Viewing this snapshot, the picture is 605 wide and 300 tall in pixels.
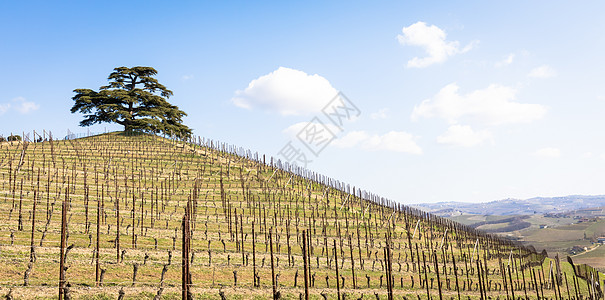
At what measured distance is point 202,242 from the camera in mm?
23859

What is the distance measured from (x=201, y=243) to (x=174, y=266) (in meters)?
5.27

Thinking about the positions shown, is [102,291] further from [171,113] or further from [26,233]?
[171,113]

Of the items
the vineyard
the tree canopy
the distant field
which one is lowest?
the distant field

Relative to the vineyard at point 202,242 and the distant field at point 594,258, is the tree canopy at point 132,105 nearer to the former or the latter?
the vineyard at point 202,242

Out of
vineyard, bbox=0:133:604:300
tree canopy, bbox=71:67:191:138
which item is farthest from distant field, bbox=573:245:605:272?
tree canopy, bbox=71:67:191:138

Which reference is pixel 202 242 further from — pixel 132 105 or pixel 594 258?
pixel 594 258

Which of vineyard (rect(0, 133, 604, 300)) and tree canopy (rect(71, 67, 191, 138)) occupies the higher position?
tree canopy (rect(71, 67, 191, 138))

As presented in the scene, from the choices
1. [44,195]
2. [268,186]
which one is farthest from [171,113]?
[44,195]

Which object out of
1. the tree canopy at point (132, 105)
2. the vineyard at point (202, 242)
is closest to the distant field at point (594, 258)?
the vineyard at point (202, 242)

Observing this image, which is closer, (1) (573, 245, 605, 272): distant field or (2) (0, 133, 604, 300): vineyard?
(2) (0, 133, 604, 300): vineyard

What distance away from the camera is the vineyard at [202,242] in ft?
50.5

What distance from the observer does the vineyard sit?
15406 millimetres

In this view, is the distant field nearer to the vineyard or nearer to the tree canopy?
the vineyard

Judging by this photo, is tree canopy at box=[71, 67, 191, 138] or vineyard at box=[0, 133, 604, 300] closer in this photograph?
vineyard at box=[0, 133, 604, 300]
